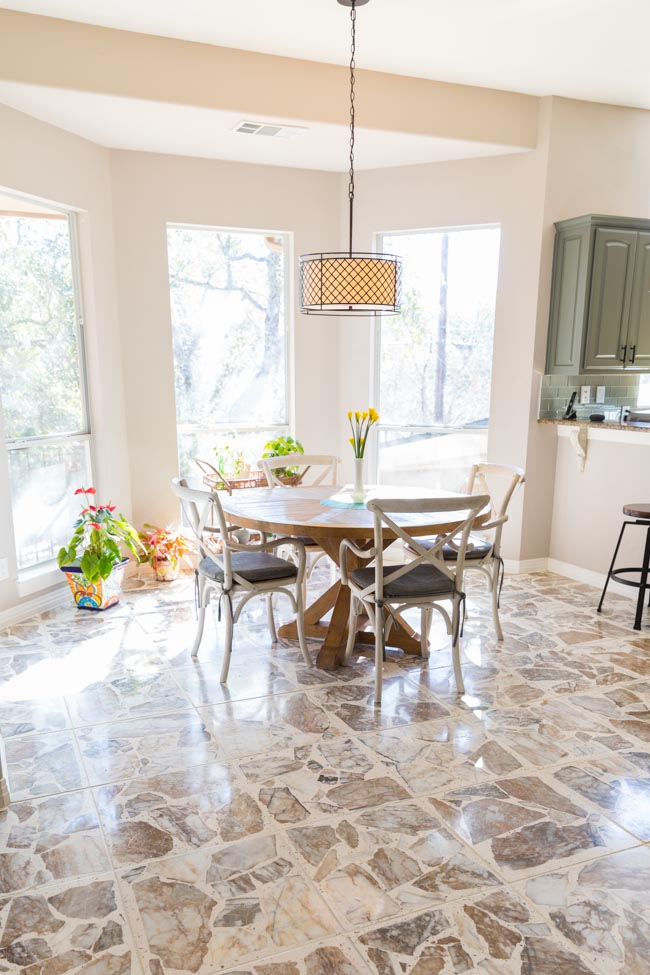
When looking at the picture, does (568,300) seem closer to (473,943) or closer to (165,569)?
(165,569)

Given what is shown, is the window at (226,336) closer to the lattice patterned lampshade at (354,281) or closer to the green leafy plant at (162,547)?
the green leafy plant at (162,547)

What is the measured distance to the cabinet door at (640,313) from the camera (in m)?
4.54

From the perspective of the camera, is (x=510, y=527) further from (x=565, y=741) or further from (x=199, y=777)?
(x=199, y=777)

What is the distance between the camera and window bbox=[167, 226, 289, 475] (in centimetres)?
497

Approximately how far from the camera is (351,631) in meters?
3.43

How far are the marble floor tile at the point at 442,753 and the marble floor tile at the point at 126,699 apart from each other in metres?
0.93

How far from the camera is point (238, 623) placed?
4070 mm

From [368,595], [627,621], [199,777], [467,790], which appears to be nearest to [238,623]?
[368,595]

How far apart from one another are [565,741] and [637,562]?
79.2 inches

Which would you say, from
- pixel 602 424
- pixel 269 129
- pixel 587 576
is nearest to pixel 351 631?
pixel 587 576

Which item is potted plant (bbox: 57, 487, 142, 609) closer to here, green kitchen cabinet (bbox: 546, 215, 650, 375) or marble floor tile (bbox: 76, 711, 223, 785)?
marble floor tile (bbox: 76, 711, 223, 785)

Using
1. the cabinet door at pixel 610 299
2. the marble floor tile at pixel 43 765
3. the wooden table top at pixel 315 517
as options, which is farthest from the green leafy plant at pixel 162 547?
the cabinet door at pixel 610 299

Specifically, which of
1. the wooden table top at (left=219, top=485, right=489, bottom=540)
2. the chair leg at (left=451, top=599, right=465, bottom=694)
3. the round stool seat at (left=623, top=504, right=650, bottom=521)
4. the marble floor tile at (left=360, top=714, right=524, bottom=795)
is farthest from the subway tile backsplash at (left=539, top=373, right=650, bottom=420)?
the marble floor tile at (left=360, top=714, right=524, bottom=795)

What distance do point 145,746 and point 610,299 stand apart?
152 inches
